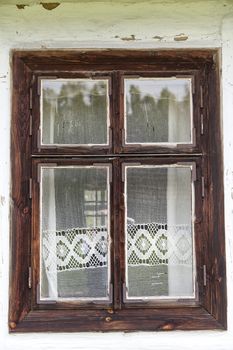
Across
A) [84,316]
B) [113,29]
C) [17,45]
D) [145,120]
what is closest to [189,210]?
[145,120]

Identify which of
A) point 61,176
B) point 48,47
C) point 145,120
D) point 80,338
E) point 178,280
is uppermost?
point 48,47

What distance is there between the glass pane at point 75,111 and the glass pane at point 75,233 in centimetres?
14

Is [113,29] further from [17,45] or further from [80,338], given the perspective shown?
[80,338]

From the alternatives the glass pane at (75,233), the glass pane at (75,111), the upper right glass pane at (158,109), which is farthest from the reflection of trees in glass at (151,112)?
the glass pane at (75,233)

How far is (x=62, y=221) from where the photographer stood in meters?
2.64

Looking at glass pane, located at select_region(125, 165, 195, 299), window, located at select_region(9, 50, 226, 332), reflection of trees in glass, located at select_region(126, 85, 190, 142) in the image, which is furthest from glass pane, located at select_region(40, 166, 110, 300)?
reflection of trees in glass, located at select_region(126, 85, 190, 142)

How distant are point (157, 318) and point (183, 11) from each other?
1312 mm

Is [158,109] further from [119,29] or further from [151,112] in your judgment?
[119,29]

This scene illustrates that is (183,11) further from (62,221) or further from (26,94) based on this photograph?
(62,221)

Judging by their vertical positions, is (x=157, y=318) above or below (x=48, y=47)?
below

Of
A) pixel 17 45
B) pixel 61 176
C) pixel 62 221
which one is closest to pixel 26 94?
pixel 17 45

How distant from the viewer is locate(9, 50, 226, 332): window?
257cm

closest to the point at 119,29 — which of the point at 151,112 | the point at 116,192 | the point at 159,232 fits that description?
the point at 151,112

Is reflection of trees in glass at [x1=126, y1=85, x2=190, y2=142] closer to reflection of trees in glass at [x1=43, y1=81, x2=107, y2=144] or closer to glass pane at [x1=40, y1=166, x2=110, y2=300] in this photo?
reflection of trees in glass at [x1=43, y1=81, x2=107, y2=144]
